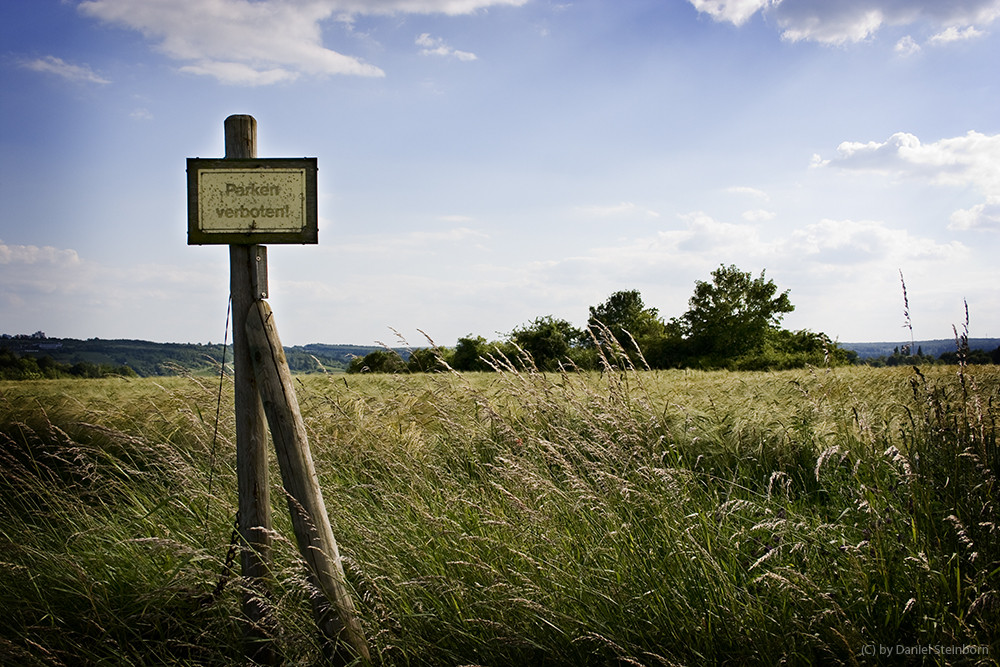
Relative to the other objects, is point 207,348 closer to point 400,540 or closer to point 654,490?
point 400,540

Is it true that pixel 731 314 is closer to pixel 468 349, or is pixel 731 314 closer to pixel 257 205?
pixel 468 349

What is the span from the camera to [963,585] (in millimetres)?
2182

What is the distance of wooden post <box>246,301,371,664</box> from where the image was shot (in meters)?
2.54

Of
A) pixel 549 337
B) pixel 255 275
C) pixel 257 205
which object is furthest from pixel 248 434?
pixel 549 337

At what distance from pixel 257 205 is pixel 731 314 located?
28387mm

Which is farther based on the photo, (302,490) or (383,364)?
(383,364)

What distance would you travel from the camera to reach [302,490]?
8.90ft

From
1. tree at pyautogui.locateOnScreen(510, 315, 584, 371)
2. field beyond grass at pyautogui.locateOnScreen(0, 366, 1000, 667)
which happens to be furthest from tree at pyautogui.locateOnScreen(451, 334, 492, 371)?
field beyond grass at pyautogui.locateOnScreen(0, 366, 1000, 667)

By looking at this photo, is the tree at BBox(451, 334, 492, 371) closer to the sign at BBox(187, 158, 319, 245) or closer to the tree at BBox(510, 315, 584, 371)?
the tree at BBox(510, 315, 584, 371)

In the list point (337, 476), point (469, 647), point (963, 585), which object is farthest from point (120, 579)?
point (963, 585)

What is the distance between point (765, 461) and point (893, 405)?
1.67 meters

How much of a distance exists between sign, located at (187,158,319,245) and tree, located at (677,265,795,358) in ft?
88.4

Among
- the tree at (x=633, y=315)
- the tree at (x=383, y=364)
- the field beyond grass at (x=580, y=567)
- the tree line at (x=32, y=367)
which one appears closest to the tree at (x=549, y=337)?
the tree at (x=633, y=315)

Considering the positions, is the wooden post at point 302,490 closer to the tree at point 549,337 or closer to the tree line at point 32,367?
the tree line at point 32,367
